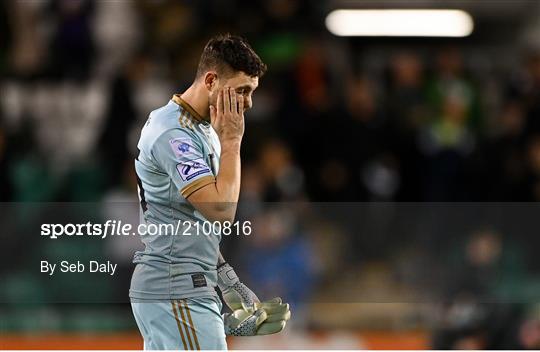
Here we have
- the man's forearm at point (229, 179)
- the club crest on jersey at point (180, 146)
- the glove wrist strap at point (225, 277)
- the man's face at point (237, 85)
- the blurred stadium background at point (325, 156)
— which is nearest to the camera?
the man's forearm at point (229, 179)

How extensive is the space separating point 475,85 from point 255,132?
1993mm

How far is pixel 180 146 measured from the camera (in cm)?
443

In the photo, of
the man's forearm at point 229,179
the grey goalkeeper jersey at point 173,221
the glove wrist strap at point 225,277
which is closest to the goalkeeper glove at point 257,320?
the glove wrist strap at point 225,277

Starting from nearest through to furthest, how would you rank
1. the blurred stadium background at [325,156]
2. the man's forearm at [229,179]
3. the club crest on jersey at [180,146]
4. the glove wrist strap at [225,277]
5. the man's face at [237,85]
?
the man's forearm at [229,179]
the club crest on jersey at [180,146]
the man's face at [237,85]
the glove wrist strap at [225,277]
the blurred stadium background at [325,156]

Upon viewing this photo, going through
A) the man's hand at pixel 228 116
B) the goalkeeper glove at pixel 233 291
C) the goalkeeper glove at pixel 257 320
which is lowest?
the goalkeeper glove at pixel 257 320

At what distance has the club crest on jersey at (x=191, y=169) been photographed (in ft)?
14.3

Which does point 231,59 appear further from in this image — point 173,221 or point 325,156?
point 325,156

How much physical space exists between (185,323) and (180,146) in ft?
2.18

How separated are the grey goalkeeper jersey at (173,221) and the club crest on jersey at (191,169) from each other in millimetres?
53

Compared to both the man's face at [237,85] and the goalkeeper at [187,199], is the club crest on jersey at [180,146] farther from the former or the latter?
the man's face at [237,85]

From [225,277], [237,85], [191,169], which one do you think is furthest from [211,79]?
[225,277]

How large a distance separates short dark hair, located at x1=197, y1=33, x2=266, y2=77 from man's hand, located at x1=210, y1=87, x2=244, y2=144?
0.10 meters

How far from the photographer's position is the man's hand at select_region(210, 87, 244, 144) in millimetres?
4375

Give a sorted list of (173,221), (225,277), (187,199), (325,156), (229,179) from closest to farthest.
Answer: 1. (229,179)
2. (187,199)
3. (173,221)
4. (225,277)
5. (325,156)
